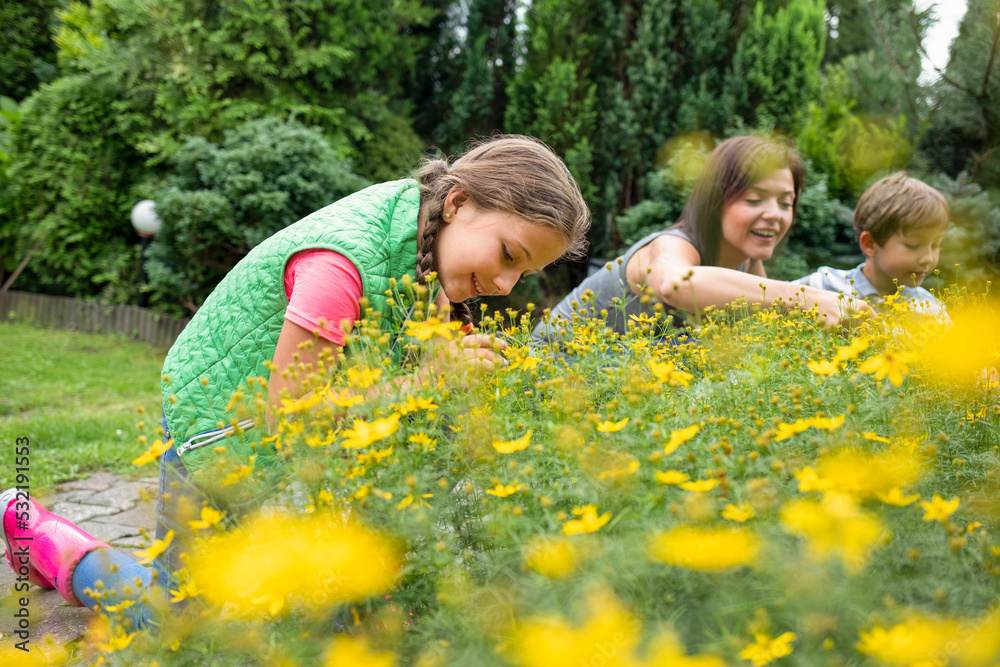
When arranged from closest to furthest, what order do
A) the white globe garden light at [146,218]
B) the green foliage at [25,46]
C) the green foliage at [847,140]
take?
1. the green foliage at [847,140]
2. the white globe garden light at [146,218]
3. the green foliage at [25,46]

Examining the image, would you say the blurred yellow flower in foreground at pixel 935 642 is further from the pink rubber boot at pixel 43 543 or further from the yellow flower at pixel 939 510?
the pink rubber boot at pixel 43 543

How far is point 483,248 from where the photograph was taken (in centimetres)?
171

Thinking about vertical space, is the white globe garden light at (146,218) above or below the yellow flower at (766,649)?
below

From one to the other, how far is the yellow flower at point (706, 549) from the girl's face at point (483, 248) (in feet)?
3.28

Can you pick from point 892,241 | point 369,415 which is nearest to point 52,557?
point 369,415

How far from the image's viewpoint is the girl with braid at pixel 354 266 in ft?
5.05

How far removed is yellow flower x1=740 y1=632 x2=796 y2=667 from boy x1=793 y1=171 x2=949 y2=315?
2.09 m

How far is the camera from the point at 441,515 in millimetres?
1015

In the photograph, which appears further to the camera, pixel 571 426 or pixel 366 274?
pixel 366 274

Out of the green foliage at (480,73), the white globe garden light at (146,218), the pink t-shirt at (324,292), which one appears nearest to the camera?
the pink t-shirt at (324,292)

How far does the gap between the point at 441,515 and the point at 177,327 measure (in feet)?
22.9

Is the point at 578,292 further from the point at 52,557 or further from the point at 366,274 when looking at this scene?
the point at 52,557

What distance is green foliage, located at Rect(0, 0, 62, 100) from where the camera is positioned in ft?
32.2

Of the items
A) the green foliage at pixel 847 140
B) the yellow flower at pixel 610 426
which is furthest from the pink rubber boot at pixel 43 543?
the green foliage at pixel 847 140
